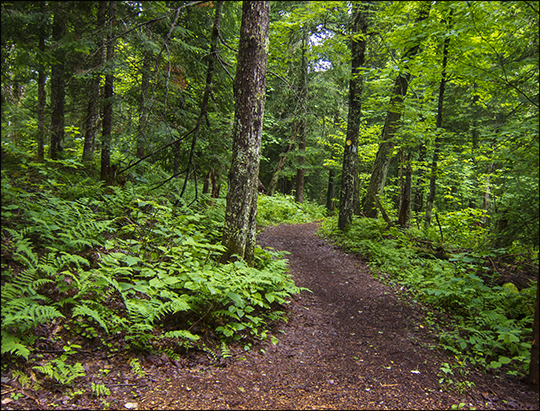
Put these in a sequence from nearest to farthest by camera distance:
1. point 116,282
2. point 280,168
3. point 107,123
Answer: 1. point 116,282
2. point 107,123
3. point 280,168

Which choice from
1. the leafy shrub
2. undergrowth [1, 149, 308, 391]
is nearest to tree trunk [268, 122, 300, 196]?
undergrowth [1, 149, 308, 391]

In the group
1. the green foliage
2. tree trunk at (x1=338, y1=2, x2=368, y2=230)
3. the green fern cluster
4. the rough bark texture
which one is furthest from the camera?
the green foliage

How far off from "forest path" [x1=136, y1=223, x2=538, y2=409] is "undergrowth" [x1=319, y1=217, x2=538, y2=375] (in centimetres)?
38

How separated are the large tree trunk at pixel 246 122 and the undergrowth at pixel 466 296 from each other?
12.8ft

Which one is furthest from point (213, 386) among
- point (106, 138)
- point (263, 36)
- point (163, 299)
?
point (106, 138)

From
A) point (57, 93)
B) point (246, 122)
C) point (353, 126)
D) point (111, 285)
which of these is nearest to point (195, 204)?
point (246, 122)

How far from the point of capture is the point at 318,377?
3893mm

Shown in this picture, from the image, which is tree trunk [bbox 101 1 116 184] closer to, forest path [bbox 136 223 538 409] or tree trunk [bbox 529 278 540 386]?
forest path [bbox 136 223 538 409]

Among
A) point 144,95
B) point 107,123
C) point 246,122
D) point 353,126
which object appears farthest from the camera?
point 353,126

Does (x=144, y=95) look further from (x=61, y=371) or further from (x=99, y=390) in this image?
(x=99, y=390)

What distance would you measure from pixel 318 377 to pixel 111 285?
312 cm

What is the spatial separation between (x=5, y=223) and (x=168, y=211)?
289 centimetres

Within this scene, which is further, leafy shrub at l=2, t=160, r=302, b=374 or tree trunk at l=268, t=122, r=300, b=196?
tree trunk at l=268, t=122, r=300, b=196

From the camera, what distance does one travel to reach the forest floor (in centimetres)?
307
